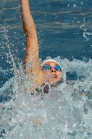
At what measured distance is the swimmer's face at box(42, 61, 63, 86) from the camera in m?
4.89

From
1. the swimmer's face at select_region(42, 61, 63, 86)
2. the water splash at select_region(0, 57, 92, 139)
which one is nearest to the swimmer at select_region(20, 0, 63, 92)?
the swimmer's face at select_region(42, 61, 63, 86)

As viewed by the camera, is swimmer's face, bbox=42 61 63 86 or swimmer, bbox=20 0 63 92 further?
swimmer's face, bbox=42 61 63 86

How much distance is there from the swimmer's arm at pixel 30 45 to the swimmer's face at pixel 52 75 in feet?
0.51

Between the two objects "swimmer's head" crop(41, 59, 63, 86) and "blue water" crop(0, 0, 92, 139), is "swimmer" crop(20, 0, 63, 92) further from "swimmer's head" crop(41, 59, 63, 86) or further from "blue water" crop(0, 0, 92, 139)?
"blue water" crop(0, 0, 92, 139)

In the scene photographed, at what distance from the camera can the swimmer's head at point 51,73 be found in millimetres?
4902

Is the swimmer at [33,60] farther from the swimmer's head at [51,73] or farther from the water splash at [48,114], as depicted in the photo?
the water splash at [48,114]

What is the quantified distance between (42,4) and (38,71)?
5.19m

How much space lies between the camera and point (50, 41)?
7.57 metres

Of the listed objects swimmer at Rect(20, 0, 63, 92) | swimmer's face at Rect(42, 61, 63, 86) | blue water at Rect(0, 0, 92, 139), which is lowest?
blue water at Rect(0, 0, 92, 139)

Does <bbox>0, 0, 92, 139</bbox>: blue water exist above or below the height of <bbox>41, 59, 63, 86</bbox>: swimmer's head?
below

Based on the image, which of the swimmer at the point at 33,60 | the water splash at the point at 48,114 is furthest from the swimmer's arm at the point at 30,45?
the water splash at the point at 48,114

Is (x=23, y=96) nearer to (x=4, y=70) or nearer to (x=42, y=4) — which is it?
(x=4, y=70)

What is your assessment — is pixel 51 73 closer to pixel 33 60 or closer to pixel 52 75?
pixel 52 75

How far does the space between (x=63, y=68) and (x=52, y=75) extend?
150 centimetres
